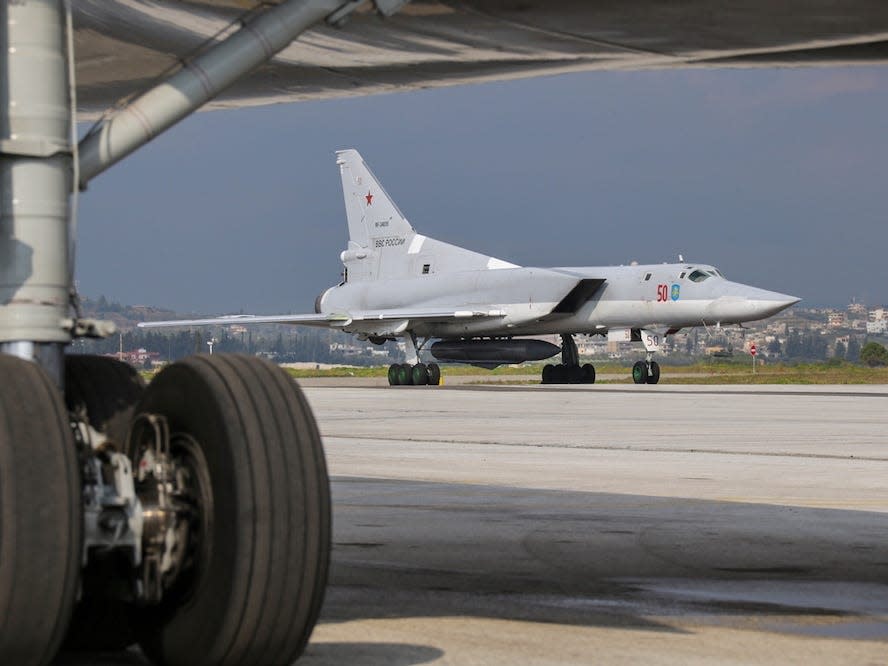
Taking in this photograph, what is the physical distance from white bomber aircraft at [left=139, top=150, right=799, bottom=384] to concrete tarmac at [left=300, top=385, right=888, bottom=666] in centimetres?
2211

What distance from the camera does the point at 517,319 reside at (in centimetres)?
4138

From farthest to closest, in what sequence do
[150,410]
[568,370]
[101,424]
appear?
[568,370] → [101,424] → [150,410]

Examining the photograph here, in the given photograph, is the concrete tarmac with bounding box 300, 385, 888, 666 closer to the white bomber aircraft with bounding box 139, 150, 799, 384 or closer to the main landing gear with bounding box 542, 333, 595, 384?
Answer: the white bomber aircraft with bounding box 139, 150, 799, 384

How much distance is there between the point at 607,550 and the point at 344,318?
117 feet

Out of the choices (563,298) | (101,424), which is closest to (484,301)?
(563,298)

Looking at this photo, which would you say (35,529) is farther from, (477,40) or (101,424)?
(477,40)

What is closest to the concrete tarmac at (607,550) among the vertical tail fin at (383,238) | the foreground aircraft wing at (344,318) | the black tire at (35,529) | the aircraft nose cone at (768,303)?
the black tire at (35,529)

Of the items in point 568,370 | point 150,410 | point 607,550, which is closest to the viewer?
point 150,410

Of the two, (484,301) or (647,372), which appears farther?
(484,301)

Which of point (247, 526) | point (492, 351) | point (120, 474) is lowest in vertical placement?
point (247, 526)

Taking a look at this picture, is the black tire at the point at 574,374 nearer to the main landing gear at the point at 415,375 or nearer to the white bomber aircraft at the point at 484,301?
the white bomber aircraft at the point at 484,301

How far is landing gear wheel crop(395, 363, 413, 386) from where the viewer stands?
40688 millimetres

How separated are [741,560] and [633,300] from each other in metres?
32.8

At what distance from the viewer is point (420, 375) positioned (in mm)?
40625
